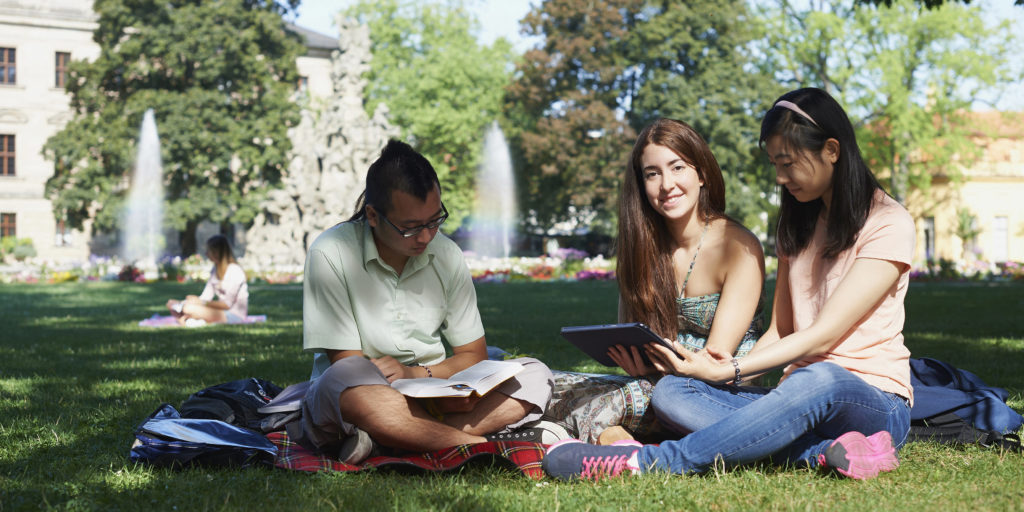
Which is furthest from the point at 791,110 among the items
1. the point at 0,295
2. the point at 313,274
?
the point at 0,295

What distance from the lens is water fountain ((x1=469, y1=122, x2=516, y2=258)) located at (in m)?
40.7

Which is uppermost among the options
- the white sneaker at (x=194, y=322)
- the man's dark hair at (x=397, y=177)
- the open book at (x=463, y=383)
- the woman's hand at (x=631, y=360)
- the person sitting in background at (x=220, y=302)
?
the man's dark hair at (x=397, y=177)

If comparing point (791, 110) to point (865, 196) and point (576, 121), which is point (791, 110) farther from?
point (576, 121)

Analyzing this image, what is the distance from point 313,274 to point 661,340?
1521 mm

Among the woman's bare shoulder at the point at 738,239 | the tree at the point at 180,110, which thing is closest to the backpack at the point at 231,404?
the woman's bare shoulder at the point at 738,239

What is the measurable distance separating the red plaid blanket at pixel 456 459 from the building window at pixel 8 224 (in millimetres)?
45167

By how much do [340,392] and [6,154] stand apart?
4631 centimetres

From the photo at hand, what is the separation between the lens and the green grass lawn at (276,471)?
10.00ft

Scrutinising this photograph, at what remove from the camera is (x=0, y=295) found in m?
18.8

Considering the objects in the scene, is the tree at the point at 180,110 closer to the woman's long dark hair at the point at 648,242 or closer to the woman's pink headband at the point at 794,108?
the woman's long dark hair at the point at 648,242

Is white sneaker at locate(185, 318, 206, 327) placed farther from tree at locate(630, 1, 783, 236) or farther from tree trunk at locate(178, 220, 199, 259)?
tree trunk at locate(178, 220, 199, 259)

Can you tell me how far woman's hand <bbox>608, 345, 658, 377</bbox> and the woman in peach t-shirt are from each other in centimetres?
13

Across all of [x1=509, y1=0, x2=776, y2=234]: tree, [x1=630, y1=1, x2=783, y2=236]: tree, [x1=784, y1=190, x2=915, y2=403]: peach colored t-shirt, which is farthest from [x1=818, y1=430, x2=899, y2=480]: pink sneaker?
[x1=630, y1=1, x2=783, y2=236]: tree

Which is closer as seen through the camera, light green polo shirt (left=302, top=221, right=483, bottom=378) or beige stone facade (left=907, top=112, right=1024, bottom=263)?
light green polo shirt (left=302, top=221, right=483, bottom=378)
